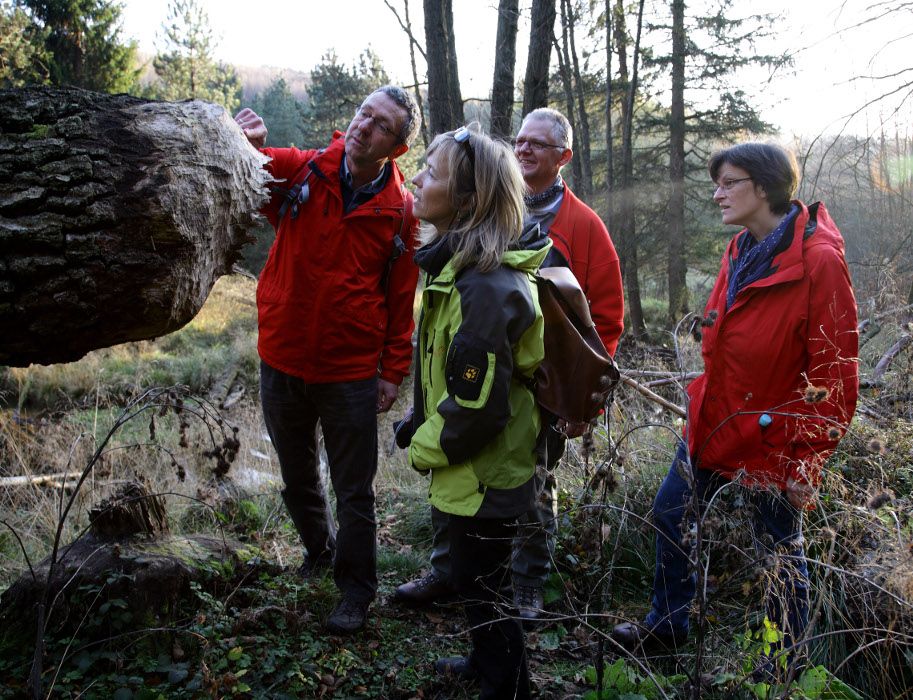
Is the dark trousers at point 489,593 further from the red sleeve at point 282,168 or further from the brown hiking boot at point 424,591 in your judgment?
the red sleeve at point 282,168

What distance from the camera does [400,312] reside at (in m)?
3.29

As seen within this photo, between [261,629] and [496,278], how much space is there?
83.8 inches

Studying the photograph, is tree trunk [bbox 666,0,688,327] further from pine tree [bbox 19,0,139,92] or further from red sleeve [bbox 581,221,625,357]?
pine tree [bbox 19,0,139,92]

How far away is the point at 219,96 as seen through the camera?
25.9m

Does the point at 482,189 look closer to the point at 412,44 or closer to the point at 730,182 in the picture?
the point at 730,182

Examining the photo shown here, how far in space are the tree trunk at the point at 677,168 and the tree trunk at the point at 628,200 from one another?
Result: 1002mm

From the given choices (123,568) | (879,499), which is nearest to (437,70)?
(123,568)

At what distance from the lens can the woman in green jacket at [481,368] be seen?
208cm

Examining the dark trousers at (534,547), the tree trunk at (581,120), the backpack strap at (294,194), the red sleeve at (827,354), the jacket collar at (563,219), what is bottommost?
the dark trousers at (534,547)

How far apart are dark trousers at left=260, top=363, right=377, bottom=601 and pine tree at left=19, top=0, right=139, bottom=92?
17.4m

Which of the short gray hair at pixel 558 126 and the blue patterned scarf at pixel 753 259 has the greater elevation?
the short gray hair at pixel 558 126

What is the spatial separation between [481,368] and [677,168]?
1690 cm

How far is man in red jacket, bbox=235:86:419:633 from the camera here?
3037mm

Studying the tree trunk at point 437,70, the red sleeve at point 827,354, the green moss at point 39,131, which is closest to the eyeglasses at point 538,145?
the red sleeve at point 827,354
